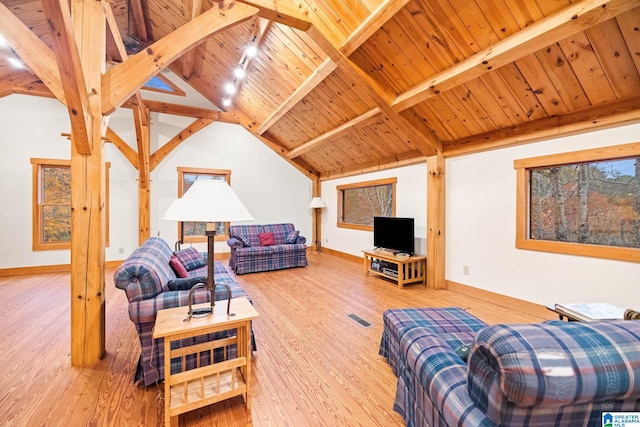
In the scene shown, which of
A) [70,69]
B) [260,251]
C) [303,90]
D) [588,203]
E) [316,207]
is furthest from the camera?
[316,207]

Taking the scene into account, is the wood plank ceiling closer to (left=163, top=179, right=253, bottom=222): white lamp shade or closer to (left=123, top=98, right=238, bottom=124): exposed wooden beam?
(left=123, top=98, right=238, bottom=124): exposed wooden beam

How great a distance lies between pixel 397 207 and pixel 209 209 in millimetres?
4220

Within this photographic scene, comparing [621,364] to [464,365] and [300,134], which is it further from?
[300,134]

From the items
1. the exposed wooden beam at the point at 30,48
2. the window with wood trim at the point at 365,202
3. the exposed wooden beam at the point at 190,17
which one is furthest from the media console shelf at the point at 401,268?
the exposed wooden beam at the point at 30,48

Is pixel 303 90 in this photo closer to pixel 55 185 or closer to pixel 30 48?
pixel 30 48

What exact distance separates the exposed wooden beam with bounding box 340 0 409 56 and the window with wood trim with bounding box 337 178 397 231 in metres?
2.75

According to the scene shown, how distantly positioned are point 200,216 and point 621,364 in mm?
1797

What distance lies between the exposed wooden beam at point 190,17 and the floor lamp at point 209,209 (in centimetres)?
274

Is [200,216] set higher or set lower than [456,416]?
higher

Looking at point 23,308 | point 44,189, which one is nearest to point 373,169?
point 23,308

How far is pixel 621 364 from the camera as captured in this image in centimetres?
76

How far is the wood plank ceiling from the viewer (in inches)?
92.7

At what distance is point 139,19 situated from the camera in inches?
184

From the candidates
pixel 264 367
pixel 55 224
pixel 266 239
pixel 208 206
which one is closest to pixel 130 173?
pixel 55 224
